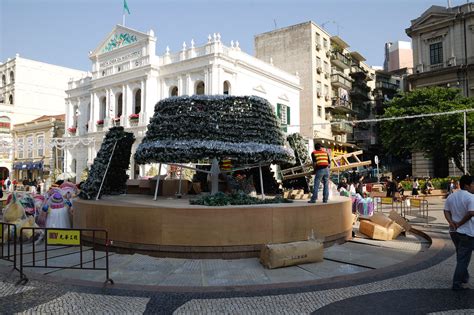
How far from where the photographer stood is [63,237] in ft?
21.9

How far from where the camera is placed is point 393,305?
Result: 209 inches

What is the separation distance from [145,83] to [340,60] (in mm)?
25083

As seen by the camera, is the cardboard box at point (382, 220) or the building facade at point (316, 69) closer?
the cardboard box at point (382, 220)

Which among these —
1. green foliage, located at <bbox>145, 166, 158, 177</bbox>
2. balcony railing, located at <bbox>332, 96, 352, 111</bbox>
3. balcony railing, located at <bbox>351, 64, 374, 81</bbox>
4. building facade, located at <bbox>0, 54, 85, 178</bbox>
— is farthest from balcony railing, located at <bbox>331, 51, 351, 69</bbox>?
building facade, located at <bbox>0, 54, 85, 178</bbox>

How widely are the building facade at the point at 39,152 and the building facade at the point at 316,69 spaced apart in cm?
2562

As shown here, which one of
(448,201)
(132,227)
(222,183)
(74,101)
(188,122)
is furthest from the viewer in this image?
(74,101)

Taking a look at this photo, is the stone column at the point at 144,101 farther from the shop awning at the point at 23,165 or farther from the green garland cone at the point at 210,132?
the shop awning at the point at 23,165

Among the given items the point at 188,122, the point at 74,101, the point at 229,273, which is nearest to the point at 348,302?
the point at 229,273

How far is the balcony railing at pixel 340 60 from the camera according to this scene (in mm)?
45231

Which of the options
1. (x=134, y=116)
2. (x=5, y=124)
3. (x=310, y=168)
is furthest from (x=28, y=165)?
(x=310, y=168)

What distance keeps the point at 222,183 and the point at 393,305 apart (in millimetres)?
9976

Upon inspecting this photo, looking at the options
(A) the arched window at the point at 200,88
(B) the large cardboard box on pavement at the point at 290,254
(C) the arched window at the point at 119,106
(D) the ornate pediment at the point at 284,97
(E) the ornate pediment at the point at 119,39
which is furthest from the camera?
(C) the arched window at the point at 119,106

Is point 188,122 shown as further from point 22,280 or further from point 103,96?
point 103,96

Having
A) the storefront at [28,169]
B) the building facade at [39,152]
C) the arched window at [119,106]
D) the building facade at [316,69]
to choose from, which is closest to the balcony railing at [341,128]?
the building facade at [316,69]
